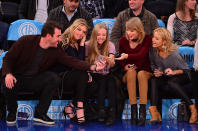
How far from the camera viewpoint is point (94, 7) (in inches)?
195

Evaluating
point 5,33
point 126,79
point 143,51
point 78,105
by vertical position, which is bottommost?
point 78,105

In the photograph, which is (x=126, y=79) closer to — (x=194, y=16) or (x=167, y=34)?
(x=167, y=34)

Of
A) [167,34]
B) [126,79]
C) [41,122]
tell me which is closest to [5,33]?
[41,122]

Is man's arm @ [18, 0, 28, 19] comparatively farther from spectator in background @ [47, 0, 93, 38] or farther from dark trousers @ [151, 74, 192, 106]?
dark trousers @ [151, 74, 192, 106]

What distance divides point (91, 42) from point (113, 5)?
4.97 ft

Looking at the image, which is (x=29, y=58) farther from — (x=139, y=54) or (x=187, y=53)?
(x=187, y=53)

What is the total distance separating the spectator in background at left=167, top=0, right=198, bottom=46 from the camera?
4.53m

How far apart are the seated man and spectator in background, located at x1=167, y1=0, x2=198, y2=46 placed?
1449 mm

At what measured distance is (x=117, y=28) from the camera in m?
4.34

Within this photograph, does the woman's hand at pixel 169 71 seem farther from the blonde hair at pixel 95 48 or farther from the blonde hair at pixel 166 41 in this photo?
the blonde hair at pixel 95 48

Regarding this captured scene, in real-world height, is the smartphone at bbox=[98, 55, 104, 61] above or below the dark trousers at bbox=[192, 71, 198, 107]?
above

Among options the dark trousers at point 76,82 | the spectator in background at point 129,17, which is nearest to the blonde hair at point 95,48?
the dark trousers at point 76,82

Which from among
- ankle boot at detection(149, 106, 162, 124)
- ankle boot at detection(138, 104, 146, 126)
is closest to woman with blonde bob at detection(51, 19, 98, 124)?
ankle boot at detection(138, 104, 146, 126)

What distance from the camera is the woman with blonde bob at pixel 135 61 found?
11.9 feet
